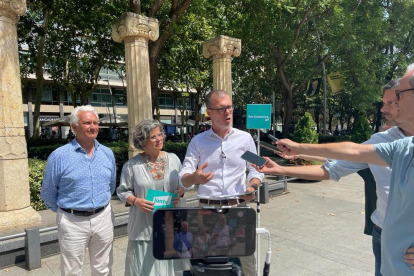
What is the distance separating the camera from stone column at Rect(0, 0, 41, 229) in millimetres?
4730

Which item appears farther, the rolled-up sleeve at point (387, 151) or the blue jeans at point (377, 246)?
the blue jeans at point (377, 246)

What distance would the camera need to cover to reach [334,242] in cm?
471

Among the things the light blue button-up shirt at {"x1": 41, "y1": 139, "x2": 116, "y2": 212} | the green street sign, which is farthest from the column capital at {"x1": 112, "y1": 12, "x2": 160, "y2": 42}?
the light blue button-up shirt at {"x1": 41, "y1": 139, "x2": 116, "y2": 212}

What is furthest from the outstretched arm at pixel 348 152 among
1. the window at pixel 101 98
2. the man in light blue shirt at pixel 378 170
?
the window at pixel 101 98

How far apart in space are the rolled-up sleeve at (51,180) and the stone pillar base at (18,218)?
267 cm

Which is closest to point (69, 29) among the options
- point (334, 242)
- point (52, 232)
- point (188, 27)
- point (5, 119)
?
point (188, 27)

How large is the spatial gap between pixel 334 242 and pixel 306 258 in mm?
834

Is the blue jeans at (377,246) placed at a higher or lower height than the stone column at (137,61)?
lower

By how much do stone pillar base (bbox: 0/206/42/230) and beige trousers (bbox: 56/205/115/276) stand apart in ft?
8.98

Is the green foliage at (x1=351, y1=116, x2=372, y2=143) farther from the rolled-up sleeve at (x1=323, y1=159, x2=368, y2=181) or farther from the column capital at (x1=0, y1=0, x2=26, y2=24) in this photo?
the column capital at (x1=0, y1=0, x2=26, y2=24)

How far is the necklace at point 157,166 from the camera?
2.68 m

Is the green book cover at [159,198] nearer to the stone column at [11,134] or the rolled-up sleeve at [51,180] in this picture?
the rolled-up sleeve at [51,180]

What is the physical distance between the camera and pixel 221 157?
2.70 meters

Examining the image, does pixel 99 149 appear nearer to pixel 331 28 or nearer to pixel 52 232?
pixel 52 232
